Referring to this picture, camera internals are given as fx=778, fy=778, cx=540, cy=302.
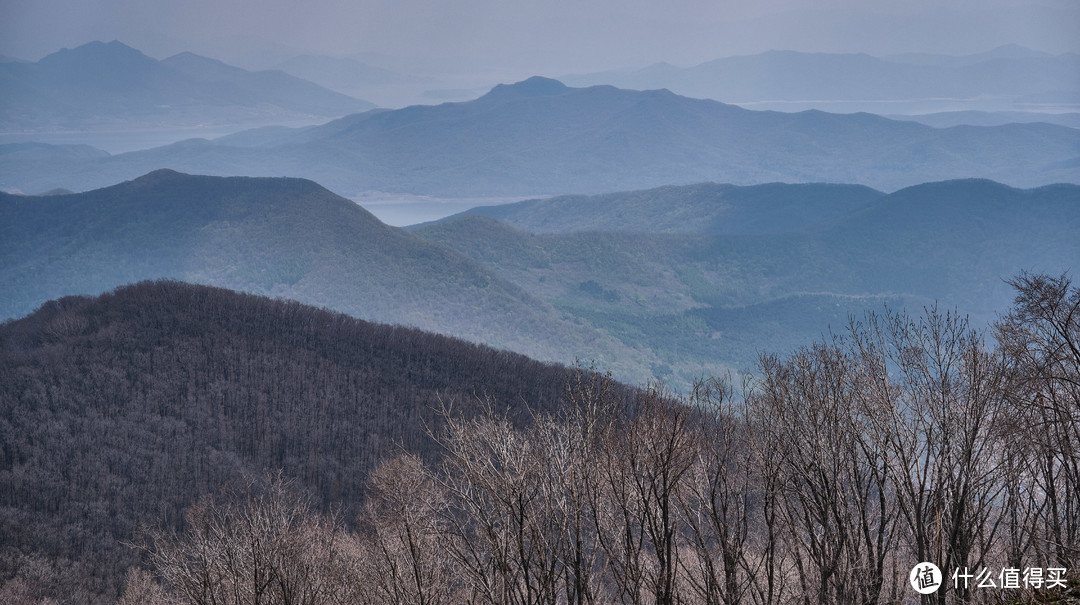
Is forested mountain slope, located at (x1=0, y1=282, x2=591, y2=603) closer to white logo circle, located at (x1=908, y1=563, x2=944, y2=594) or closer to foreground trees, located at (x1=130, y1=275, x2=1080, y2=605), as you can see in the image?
foreground trees, located at (x1=130, y1=275, x2=1080, y2=605)

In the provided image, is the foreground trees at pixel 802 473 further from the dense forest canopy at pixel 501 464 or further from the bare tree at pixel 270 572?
the bare tree at pixel 270 572

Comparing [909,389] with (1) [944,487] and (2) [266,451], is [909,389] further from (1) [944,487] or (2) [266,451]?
(2) [266,451]

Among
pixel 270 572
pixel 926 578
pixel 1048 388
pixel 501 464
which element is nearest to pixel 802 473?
pixel 926 578

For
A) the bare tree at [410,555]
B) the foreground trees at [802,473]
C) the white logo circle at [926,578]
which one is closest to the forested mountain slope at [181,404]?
the bare tree at [410,555]

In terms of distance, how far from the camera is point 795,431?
18.7 metres

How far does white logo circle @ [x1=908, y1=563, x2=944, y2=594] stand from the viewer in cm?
1608

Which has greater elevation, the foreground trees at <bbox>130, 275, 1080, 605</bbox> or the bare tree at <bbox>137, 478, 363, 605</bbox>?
the foreground trees at <bbox>130, 275, 1080, 605</bbox>

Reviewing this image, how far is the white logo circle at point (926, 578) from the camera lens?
1608 centimetres

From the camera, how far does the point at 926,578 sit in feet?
54.5

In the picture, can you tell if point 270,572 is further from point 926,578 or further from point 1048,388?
point 1048,388

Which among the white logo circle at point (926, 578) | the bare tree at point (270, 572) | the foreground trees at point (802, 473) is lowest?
the bare tree at point (270, 572)

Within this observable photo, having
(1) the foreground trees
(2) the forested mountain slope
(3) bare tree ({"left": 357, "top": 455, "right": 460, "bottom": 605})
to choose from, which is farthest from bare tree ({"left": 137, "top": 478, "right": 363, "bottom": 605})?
(2) the forested mountain slope

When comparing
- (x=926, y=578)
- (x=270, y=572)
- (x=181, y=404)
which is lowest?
(x=270, y=572)

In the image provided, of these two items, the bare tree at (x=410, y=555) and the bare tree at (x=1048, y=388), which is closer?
the bare tree at (x=1048, y=388)
